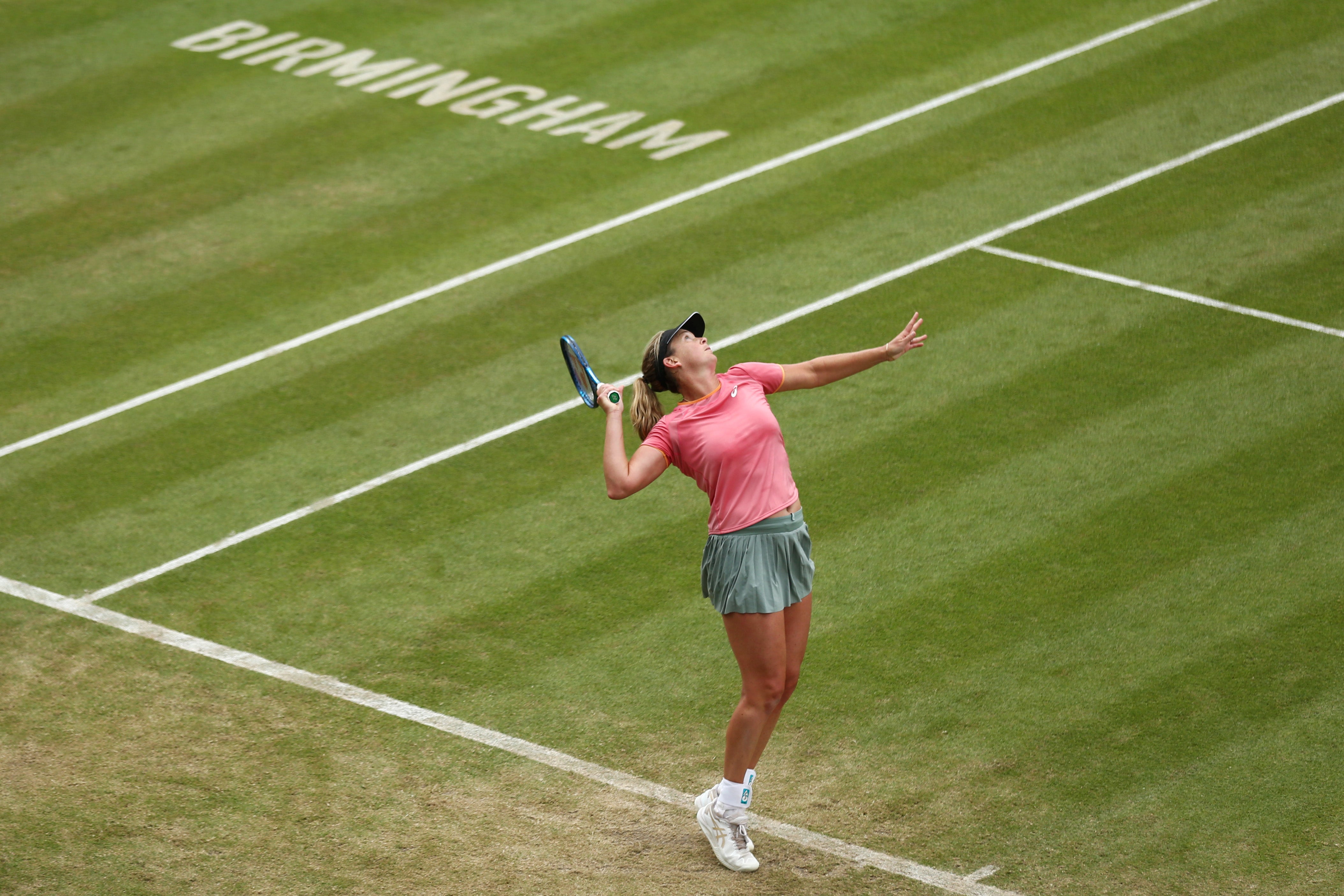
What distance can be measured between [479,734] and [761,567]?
239cm

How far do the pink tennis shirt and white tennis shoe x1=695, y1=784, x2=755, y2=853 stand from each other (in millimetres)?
1283

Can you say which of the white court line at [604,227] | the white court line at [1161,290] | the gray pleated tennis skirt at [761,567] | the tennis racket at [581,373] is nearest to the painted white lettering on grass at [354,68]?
the white court line at [604,227]

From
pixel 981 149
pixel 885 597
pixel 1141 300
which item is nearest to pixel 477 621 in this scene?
pixel 885 597

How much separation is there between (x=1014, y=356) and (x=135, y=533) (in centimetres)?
670

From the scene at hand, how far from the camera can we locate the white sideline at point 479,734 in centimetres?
813

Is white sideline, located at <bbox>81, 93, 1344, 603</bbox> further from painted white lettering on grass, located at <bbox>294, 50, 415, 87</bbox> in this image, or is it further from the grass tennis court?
painted white lettering on grass, located at <bbox>294, 50, 415, 87</bbox>

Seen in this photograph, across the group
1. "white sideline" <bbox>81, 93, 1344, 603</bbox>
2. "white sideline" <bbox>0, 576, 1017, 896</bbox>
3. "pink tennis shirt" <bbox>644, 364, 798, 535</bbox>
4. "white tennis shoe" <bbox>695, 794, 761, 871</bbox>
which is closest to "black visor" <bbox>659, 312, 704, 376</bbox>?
"pink tennis shirt" <bbox>644, 364, 798, 535</bbox>

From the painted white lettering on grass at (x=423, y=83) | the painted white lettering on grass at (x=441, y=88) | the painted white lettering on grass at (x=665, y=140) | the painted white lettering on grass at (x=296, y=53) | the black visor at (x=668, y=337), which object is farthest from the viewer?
the painted white lettering on grass at (x=296, y=53)

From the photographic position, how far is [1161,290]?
45.9 ft

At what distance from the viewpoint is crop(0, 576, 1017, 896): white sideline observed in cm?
813

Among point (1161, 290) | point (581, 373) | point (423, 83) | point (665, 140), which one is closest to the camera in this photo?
point (581, 373)

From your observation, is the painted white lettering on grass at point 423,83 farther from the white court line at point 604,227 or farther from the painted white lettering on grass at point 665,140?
the white court line at point 604,227

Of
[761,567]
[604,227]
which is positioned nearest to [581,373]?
[761,567]

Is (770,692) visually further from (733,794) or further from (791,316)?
(791,316)
